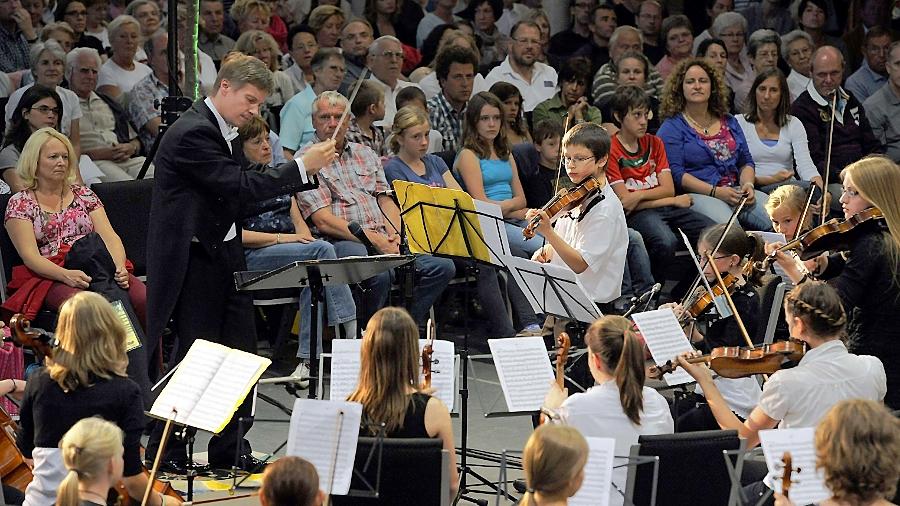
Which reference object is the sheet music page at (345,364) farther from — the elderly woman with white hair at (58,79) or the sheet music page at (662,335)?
the elderly woman with white hair at (58,79)

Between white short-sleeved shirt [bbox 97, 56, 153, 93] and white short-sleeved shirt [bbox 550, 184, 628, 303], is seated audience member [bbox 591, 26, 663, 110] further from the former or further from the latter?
white short-sleeved shirt [bbox 550, 184, 628, 303]

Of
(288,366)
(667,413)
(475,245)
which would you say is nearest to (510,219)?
(288,366)

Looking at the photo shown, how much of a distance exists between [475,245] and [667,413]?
1729mm

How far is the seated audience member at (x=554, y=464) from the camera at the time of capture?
3.46m

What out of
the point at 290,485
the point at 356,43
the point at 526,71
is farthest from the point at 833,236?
the point at 356,43

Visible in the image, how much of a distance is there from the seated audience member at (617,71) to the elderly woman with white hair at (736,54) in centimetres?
71

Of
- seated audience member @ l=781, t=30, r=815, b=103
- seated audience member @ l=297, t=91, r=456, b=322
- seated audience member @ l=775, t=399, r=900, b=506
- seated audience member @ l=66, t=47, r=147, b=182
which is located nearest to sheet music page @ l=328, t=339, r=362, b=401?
seated audience member @ l=775, t=399, r=900, b=506

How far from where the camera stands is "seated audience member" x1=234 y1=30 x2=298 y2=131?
8.67 metres

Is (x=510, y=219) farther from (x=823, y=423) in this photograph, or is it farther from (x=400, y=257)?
(x=823, y=423)

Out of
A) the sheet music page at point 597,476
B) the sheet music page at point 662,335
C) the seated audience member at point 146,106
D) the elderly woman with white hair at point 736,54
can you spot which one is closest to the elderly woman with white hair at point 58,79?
the seated audience member at point 146,106

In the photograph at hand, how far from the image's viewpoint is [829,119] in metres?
9.12

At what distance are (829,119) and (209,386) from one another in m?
5.89

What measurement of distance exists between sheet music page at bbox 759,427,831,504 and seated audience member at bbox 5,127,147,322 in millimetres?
3530

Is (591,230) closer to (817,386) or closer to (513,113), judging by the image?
(817,386)
